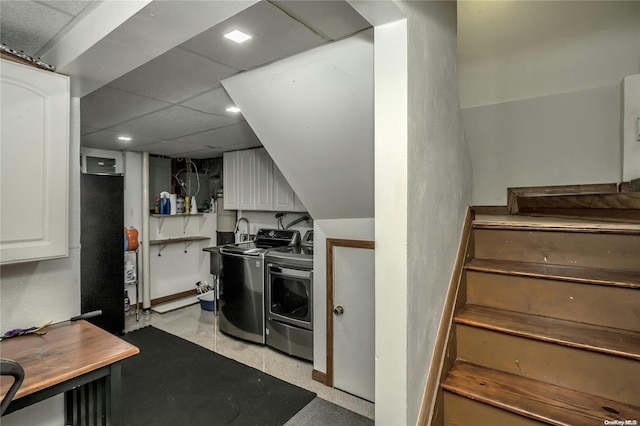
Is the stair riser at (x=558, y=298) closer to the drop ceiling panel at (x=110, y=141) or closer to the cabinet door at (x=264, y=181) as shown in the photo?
the cabinet door at (x=264, y=181)

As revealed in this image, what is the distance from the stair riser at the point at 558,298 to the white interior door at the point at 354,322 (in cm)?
102

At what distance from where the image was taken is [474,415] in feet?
4.20

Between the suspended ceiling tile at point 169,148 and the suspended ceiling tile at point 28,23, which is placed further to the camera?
the suspended ceiling tile at point 169,148

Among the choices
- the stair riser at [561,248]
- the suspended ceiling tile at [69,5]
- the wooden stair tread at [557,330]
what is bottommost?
the wooden stair tread at [557,330]

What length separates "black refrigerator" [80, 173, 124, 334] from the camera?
3.45m

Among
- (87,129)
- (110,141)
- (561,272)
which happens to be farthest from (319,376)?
(110,141)

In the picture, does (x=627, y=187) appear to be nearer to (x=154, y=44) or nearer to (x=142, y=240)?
(x=154, y=44)

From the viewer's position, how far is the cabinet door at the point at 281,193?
4.04 metres

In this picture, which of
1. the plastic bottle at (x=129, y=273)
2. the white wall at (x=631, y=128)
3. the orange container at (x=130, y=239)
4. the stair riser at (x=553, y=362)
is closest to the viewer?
the stair riser at (x=553, y=362)

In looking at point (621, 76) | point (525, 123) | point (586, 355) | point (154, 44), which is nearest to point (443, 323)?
point (586, 355)

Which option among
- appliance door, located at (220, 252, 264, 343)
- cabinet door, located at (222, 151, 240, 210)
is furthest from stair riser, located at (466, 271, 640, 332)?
cabinet door, located at (222, 151, 240, 210)

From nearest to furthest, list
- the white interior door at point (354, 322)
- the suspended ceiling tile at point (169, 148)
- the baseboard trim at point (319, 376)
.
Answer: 1. the white interior door at point (354, 322)
2. the baseboard trim at point (319, 376)
3. the suspended ceiling tile at point (169, 148)

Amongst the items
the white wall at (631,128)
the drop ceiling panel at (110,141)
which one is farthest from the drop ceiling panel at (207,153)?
the white wall at (631,128)

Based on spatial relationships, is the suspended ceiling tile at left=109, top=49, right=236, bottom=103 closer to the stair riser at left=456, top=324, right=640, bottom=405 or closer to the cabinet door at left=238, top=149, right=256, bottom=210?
the stair riser at left=456, top=324, right=640, bottom=405
